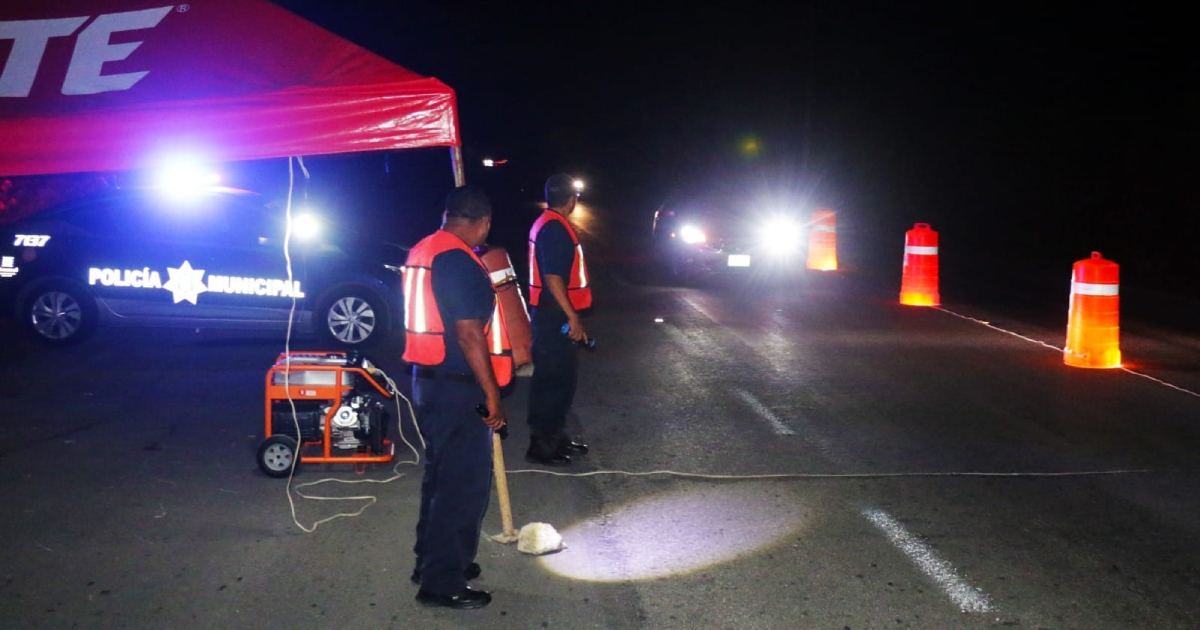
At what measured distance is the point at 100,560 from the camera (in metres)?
5.27

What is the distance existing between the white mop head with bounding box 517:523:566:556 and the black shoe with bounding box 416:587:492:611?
2.07 feet

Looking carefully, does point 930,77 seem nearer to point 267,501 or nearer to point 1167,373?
point 1167,373

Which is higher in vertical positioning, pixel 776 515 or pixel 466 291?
pixel 466 291

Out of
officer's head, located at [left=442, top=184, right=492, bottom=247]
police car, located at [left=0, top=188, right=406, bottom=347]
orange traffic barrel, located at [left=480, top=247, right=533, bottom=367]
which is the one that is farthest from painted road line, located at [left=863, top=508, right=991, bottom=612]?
police car, located at [left=0, top=188, right=406, bottom=347]

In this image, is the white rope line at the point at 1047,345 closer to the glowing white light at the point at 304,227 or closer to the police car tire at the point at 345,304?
the police car tire at the point at 345,304

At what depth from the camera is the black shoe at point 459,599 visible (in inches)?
186

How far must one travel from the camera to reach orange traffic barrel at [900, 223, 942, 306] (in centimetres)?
1434

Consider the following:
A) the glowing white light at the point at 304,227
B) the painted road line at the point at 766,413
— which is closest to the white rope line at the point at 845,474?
the painted road line at the point at 766,413

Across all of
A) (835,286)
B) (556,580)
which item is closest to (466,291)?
(556,580)

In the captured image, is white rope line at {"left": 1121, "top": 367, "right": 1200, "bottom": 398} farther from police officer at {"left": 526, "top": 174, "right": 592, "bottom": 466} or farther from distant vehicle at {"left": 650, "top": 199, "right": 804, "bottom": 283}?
distant vehicle at {"left": 650, "top": 199, "right": 804, "bottom": 283}

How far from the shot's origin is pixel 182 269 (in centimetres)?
1096

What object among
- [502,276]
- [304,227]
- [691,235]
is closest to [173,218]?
[304,227]

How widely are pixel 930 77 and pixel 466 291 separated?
39.2 meters

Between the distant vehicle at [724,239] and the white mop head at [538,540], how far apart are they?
1261 centimetres
